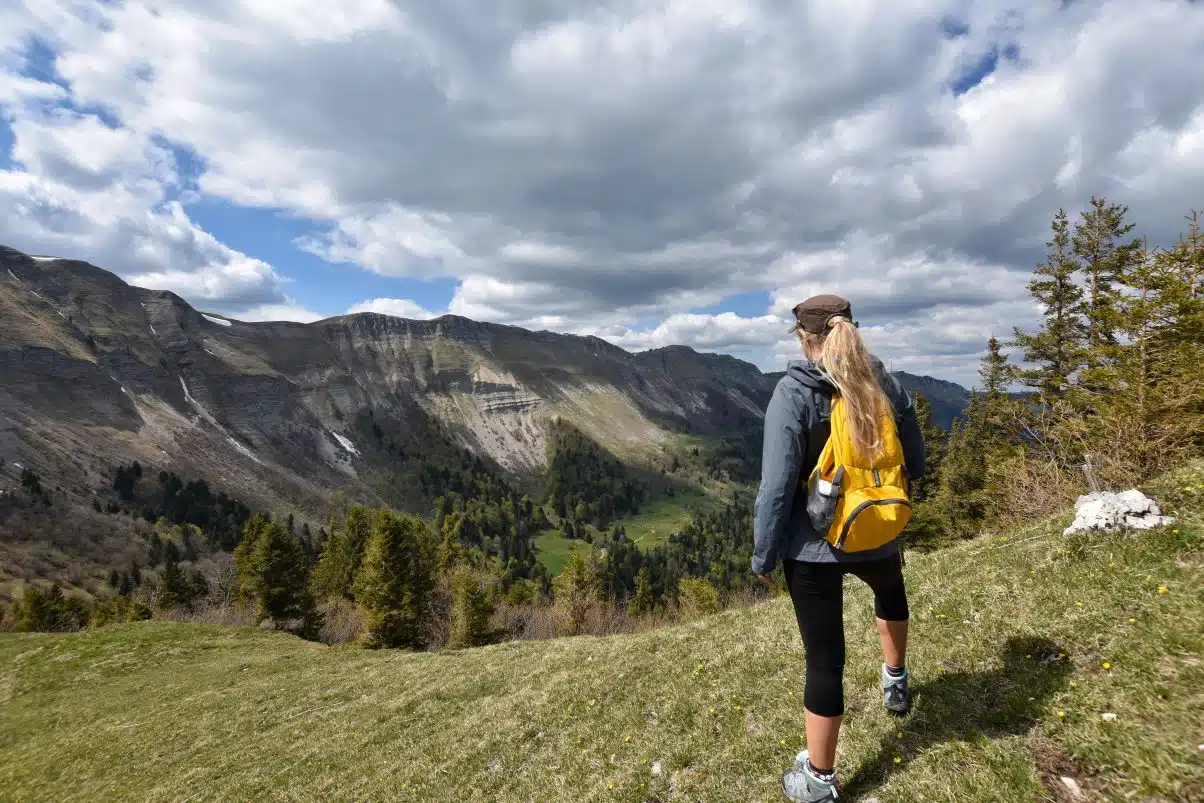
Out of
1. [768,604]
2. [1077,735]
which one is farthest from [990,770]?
[768,604]

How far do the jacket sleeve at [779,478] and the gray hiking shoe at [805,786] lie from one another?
7.21ft

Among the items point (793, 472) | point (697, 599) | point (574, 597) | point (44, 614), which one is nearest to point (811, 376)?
point (793, 472)

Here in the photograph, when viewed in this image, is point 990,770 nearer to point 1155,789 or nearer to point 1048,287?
point 1155,789

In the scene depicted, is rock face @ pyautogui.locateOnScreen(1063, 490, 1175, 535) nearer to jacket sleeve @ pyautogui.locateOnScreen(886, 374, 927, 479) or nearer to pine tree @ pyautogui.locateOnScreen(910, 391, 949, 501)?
jacket sleeve @ pyautogui.locateOnScreen(886, 374, 927, 479)

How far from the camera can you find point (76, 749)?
17312mm

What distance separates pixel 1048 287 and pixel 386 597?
56.3m

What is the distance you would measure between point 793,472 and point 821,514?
41 cm

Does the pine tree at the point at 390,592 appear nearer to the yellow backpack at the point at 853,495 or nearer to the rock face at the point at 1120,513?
the rock face at the point at 1120,513

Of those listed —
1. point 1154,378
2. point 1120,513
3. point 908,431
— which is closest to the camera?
point 908,431

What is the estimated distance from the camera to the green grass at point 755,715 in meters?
4.73

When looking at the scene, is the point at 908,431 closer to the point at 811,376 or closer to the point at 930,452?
the point at 811,376

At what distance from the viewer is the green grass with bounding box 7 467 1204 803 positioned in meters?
4.73

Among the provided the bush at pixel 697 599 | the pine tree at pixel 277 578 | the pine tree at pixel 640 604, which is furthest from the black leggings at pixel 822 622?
the pine tree at pixel 640 604

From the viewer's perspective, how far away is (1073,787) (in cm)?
420
